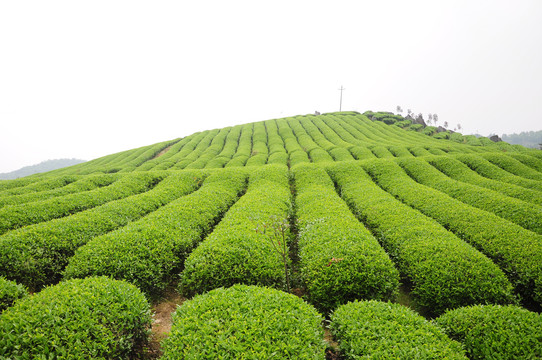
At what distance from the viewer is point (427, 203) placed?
1412cm

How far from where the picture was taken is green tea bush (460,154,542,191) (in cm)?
1738

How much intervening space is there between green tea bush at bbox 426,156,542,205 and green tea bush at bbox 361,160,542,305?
5.06 metres

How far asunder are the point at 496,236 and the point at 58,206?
21.2m

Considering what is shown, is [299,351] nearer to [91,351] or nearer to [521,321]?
[91,351]

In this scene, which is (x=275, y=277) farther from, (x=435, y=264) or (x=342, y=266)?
(x=435, y=264)

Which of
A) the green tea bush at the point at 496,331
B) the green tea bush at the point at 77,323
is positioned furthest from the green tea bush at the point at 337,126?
the green tea bush at the point at 77,323

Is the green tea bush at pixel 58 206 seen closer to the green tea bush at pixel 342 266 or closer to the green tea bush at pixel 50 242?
the green tea bush at pixel 50 242

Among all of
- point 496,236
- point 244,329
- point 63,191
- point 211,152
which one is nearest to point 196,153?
point 211,152

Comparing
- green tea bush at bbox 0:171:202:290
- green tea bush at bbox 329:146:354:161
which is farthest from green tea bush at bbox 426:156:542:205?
green tea bush at bbox 0:171:202:290

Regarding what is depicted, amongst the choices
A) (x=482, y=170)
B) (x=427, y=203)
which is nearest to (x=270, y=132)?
(x=482, y=170)

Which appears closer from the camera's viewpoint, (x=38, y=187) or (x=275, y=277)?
(x=275, y=277)

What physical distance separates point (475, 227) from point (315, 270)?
8.37 m

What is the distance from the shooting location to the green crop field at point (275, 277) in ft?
16.2

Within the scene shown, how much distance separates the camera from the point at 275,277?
7.93 meters
